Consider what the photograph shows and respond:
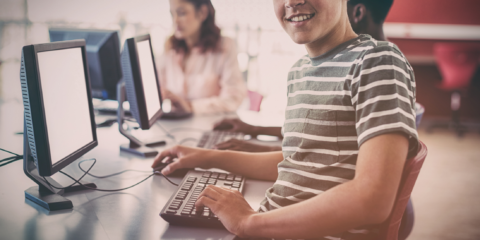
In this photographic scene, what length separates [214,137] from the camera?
154cm

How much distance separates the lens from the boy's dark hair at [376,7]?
1.52m

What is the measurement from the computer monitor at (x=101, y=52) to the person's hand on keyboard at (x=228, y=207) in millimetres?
1154

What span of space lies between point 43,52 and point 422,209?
2528 mm

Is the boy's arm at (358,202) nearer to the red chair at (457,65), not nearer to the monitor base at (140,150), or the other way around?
the monitor base at (140,150)

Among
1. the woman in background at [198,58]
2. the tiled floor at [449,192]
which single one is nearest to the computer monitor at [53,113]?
the woman in background at [198,58]

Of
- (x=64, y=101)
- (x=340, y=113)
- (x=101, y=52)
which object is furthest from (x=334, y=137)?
(x=101, y=52)

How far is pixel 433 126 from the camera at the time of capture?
4309 millimetres

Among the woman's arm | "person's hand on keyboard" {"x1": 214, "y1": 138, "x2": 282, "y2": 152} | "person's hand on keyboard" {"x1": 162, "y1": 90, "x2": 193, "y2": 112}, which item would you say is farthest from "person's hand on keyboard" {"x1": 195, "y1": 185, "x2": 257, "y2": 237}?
"person's hand on keyboard" {"x1": 162, "y1": 90, "x2": 193, "y2": 112}

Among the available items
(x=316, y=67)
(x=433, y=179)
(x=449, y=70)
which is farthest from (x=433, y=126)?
(x=316, y=67)

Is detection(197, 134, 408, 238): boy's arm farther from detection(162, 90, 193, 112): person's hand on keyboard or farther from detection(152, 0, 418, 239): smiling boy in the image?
detection(162, 90, 193, 112): person's hand on keyboard

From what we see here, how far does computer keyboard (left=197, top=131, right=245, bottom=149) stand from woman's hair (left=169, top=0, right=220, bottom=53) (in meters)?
1.24

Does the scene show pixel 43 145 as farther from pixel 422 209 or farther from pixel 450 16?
pixel 450 16

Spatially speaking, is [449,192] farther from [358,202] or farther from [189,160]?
[358,202]

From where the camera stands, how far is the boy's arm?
618mm
